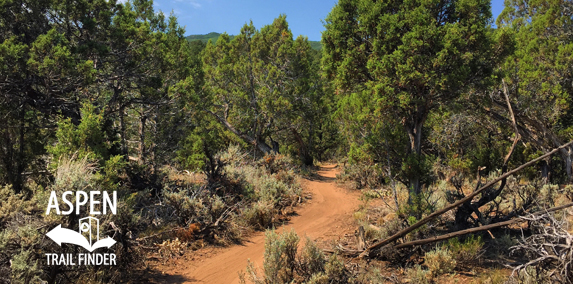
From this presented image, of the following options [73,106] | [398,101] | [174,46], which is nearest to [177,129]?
[174,46]

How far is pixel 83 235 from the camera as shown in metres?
4.69

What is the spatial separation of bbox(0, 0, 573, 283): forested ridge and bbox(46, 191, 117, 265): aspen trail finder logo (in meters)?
0.09

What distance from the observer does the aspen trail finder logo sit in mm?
4480

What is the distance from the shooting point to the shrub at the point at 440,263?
536 centimetres

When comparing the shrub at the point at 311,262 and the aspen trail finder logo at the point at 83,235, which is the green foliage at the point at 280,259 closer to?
the shrub at the point at 311,262

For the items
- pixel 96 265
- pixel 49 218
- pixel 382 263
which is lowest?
pixel 382 263

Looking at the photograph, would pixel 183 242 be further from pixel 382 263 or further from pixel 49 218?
pixel 382 263

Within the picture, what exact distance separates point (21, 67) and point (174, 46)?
6.23m

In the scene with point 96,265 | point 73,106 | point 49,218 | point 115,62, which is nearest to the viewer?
point 49,218

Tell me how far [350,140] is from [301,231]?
9.23 ft

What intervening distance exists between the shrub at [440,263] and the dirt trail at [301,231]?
260cm

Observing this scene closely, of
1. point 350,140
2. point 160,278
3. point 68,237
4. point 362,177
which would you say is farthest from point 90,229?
point 362,177

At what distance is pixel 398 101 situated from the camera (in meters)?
6.95

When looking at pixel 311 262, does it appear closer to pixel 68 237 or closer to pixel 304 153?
pixel 68 237
